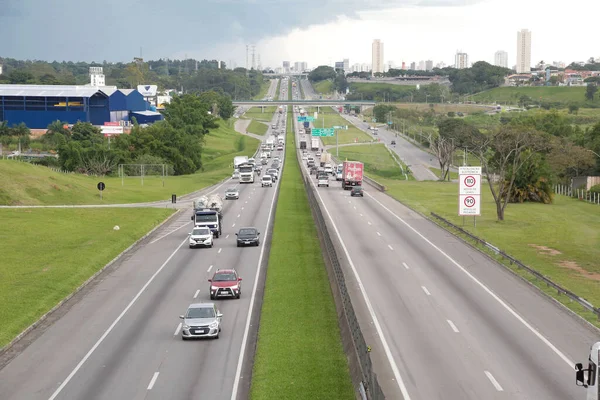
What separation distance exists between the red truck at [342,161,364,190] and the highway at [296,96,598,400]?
4150cm

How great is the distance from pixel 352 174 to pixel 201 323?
68.6m

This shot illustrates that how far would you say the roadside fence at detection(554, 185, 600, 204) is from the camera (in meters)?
96.0

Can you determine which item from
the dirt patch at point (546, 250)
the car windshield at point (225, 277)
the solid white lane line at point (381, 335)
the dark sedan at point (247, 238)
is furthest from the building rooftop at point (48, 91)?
the car windshield at point (225, 277)

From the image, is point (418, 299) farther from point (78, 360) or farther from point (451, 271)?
point (78, 360)

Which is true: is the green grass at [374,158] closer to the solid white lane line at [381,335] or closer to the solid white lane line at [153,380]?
the solid white lane line at [381,335]

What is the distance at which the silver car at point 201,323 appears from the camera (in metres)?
33.3

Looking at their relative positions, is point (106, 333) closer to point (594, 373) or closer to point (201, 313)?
point (201, 313)

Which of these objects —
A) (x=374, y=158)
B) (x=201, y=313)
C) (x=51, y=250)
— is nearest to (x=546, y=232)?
(x=51, y=250)

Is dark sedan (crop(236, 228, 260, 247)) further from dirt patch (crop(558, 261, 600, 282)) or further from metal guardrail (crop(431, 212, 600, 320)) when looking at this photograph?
dirt patch (crop(558, 261, 600, 282))

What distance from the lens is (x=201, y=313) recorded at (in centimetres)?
3406

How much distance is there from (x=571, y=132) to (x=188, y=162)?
6686 cm

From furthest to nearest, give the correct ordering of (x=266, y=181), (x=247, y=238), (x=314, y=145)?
(x=314, y=145) < (x=266, y=181) < (x=247, y=238)

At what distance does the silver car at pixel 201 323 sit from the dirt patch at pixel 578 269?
2318 cm

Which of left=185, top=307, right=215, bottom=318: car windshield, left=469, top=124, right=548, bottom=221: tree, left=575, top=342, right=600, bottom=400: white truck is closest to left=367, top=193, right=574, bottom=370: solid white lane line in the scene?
left=575, top=342, right=600, bottom=400: white truck
